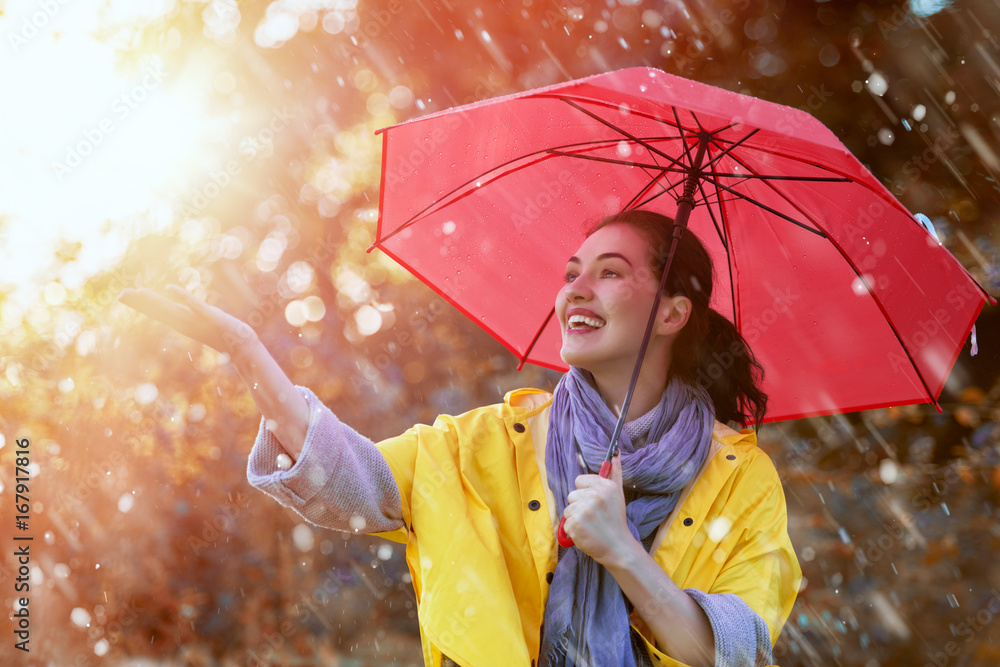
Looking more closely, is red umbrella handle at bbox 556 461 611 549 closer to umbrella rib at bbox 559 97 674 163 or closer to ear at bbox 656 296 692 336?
ear at bbox 656 296 692 336

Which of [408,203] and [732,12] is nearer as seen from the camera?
[408,203]

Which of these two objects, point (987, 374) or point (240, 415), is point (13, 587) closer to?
point (240, 415)

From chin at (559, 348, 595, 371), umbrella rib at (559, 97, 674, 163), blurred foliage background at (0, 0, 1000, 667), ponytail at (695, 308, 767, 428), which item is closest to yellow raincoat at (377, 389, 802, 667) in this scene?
chin at (559, 348, 595, 371)

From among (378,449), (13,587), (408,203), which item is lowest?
(13,587)

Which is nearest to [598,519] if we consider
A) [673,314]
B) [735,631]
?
[735,631]

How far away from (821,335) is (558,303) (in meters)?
0.94

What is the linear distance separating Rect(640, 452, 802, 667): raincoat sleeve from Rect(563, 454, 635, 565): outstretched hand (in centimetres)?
25

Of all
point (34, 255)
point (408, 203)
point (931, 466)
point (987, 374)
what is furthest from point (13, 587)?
point (987, 374)

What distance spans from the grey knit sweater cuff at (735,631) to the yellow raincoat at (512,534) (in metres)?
0.07

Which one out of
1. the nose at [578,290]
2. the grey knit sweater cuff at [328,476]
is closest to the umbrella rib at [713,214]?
the nose at [578,290]

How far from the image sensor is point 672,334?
2344 millimetres

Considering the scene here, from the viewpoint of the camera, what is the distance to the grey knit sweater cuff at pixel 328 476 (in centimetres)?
161

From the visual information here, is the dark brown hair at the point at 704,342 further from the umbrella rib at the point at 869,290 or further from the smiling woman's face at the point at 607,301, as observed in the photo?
the umbrella rib at the point at 869,290

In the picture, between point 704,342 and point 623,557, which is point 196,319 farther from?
point 704,342
